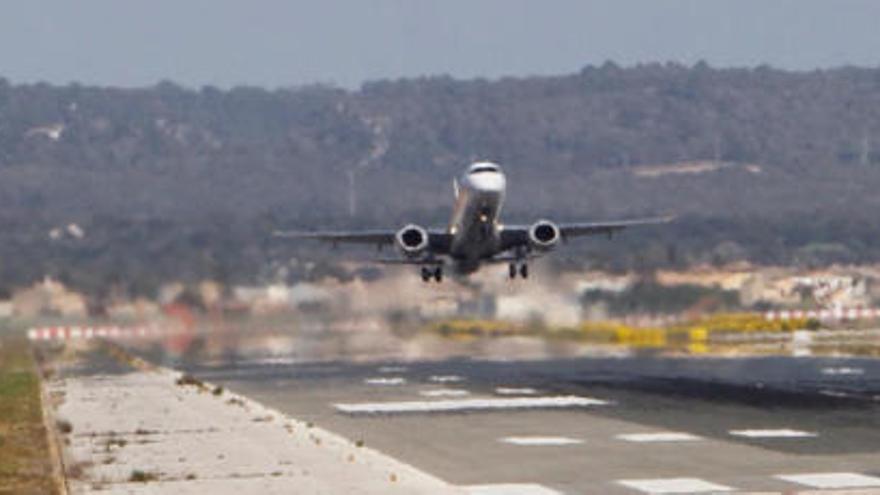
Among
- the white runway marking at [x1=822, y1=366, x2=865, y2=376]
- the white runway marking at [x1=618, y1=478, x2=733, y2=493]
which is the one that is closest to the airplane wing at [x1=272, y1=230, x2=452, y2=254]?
the white runway marking at [x1=822, y1=366, x2=865, y2=376]

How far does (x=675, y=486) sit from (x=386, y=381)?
119 feet

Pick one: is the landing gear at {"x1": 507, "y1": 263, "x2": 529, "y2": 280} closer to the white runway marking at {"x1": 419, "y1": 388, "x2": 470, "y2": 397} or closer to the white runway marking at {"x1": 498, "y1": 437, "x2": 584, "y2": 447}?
the white runway marking at {"x1": 419, "y1": 388, "x2": 470, "y2": 397}

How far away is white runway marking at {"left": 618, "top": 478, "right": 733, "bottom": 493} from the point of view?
35.3m

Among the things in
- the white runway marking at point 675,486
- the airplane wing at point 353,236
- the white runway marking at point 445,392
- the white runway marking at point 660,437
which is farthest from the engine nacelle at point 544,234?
the white runway marking at point 675,486

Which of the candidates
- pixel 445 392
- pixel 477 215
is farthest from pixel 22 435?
pixel 477 215

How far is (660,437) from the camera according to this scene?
4566cm

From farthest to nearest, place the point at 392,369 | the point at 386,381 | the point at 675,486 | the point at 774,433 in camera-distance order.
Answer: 1. the point at 392,369
2. the point at 386,381
3. the point at 774,433
4. the point at 675,486

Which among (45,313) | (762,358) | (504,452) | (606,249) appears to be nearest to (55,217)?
(45,313)

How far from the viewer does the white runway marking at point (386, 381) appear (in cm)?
7062

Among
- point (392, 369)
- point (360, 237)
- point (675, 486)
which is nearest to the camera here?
point (675, 486)

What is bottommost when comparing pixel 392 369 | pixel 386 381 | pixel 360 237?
pixel 386 381

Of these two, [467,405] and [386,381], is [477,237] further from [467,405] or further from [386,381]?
[467,405]

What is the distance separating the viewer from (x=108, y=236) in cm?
9875

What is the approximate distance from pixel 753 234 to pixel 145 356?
39.5 m
